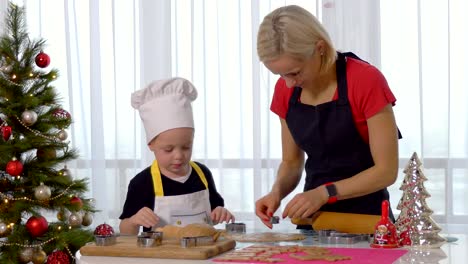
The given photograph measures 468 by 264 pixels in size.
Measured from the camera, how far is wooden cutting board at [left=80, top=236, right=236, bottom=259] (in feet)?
5.65

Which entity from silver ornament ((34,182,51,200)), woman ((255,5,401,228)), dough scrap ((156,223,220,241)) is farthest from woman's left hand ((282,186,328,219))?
silver ornament ((34,182,51,200))

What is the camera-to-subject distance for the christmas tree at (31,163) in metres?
3.37

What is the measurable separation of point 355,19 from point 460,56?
0.59m

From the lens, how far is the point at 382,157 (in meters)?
2.20

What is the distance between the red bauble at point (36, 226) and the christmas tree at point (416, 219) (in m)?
1.90

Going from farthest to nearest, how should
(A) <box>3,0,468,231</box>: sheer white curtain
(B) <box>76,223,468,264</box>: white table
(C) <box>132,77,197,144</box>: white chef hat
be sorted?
(A) <box>3,0,468,231</box>: sheer white curtain
(C) <box>132,77,197,144</box>: white chef hat
(B) <box>76,223,468,264</box>: white table

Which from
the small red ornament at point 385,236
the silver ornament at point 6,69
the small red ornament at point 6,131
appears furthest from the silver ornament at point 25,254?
the small red ornament at point 385,236

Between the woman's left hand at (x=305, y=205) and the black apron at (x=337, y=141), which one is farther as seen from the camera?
the black apron at (x=337, y=141)

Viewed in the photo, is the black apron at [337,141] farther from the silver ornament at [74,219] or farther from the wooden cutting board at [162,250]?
the silver ornament at [74,219]

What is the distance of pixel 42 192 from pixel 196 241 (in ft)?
5.52

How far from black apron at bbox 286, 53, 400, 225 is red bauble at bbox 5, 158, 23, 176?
1.38 meters

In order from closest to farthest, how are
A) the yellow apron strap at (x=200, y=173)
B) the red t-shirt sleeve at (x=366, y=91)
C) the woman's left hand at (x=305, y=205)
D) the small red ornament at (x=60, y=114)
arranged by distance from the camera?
1. the woman's left hand at (x=305, y=205)
2. the red t-shirt sleeve at (x=366, y=91)
3. the yellow apron strap at (x=200, y=173)
4. the small red ornament at (x=60, y=114)

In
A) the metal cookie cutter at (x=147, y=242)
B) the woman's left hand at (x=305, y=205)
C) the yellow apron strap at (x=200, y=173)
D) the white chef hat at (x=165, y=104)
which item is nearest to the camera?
the metal cookie cutter at (x=147, y=242)

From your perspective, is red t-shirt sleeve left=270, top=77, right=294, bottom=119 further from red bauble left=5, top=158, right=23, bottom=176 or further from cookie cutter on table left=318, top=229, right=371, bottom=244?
red bauble left=5, top=158, right=23, bottom=176
